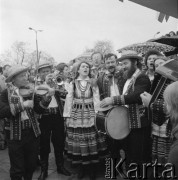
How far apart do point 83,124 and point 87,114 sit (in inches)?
6.8

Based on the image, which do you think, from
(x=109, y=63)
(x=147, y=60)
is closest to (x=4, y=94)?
(x=109, y=63)

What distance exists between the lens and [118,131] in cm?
372

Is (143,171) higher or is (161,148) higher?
(143,171)

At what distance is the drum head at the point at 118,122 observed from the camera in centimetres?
371

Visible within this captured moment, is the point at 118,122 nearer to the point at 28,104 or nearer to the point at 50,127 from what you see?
the point at 28,104

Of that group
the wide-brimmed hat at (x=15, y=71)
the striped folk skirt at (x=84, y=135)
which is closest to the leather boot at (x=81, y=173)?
the striped folk skirt at (x=84, y=135)

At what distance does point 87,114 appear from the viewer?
14.6ft

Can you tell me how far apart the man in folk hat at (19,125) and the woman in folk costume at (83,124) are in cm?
89

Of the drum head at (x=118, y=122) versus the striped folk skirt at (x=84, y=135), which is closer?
the drum head at (x=118, y=122)

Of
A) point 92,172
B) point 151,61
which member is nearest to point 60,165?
point 92,172

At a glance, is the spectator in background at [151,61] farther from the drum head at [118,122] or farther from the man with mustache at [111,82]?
the drum head at [118,122]

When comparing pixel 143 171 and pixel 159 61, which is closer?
pixel 143 171

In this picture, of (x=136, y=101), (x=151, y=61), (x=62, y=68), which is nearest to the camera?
(x=136, y=101)

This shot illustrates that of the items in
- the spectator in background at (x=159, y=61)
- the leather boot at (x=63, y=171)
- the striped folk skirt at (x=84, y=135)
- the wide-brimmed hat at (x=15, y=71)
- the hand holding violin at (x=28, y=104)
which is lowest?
the leather boot at (x=63, y=171)
